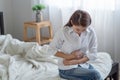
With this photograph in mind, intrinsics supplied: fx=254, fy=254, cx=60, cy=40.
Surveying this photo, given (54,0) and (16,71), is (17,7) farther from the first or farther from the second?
(16,71)

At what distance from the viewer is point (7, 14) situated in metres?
4.31

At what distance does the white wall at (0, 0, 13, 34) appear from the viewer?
13.8 feet

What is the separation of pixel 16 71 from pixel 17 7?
2.60 meters

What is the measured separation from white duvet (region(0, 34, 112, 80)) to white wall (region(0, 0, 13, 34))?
1756 millimetres

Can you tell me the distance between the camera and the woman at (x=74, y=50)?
1787 millimetres

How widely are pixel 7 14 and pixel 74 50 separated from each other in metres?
2.74

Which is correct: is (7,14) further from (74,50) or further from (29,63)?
(74,50)

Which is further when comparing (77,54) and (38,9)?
(38,9)

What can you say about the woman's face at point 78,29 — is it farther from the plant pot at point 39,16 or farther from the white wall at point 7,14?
the white wall at point 7,14

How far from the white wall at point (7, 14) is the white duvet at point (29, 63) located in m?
1.76

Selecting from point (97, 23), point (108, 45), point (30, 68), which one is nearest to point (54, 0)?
point (97, 23)

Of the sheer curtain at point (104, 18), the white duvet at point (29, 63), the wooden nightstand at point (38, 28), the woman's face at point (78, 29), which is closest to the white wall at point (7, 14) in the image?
the wooden nightstand at point (38, 28)

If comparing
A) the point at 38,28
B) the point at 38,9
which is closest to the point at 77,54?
the point at 38,28

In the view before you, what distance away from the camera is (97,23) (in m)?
3.51
